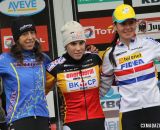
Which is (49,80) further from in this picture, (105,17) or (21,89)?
(105,17)

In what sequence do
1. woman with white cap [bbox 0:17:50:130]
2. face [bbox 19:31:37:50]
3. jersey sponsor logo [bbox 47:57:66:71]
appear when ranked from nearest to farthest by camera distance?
1. woman with white cap [bbox 0:17:50:130]
2. face [bbox 19:31:37:50]
3. jersey sponsor logo [bbox 47:57:66:71]

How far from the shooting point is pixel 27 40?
12.1 feet

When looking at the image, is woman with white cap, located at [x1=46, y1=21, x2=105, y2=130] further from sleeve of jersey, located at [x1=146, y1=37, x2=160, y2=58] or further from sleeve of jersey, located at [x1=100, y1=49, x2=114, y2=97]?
sleeve of jersey, located at [x1=146, y1=37, x2=160, y2=58]

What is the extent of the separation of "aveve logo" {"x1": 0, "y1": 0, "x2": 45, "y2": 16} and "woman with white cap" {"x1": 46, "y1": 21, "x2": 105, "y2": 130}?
5.81 ft

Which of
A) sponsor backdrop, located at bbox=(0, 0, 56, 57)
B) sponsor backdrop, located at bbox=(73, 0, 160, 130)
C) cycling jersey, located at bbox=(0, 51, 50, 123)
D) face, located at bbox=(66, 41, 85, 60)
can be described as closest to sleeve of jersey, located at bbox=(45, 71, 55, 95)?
cycling jersey, located at bbox=(0, 51, 50, 123)

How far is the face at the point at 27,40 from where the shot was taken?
3691mm

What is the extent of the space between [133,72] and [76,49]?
0.52 m

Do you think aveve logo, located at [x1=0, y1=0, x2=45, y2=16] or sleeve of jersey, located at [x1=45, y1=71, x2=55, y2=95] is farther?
aveve logo, located at [x1=0, y1=0, x2=45, y2=16]

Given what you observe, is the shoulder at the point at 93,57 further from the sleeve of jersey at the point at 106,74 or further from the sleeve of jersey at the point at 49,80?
the sleeve of jersey at the point at 49,80

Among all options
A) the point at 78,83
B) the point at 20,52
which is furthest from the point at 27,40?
the point at 78,83

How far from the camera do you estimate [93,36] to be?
5555 millimetres

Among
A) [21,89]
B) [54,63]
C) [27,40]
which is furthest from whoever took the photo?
[54,63]

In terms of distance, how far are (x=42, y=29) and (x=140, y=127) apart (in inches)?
92.5

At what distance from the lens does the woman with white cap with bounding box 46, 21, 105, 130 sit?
12.0ft
